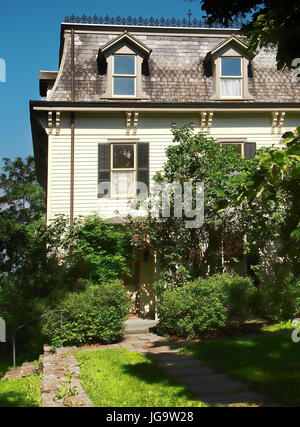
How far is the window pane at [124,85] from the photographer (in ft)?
50.0

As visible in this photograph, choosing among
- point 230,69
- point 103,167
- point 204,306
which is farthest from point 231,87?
point 204,306

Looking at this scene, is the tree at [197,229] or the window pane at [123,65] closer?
the tree at [197,229]

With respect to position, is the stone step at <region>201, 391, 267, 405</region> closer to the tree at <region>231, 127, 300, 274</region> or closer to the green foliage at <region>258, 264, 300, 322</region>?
the tree at <region>231, 127, 300, 274</region>

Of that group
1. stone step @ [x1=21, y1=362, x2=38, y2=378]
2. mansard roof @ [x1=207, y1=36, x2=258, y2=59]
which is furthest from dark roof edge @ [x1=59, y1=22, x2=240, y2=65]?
stone step @ [x1=21, y1=362, x2=38, y2=378]

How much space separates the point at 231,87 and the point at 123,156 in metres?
4.62

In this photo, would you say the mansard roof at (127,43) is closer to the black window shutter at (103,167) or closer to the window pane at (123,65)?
the window pane at (123,65)

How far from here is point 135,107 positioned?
578 inches

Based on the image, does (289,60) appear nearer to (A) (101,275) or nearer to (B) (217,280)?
(B) (217,280)

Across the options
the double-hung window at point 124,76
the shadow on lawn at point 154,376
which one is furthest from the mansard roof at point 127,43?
the shadow on lawn at point 154,376

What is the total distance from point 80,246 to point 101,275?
1.12 metres

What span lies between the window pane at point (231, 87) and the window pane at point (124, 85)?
3193 mm

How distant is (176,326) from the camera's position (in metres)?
11.1

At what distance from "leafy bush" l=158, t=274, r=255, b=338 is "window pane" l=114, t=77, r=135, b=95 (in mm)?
7284
